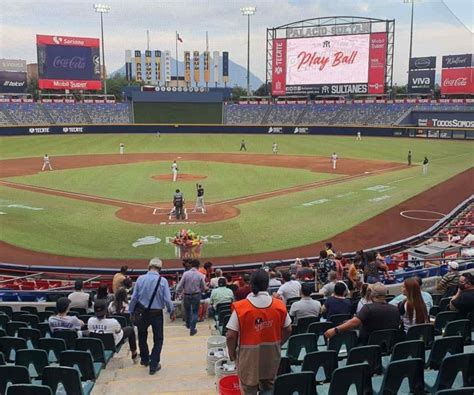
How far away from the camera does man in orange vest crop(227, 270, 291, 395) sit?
202 inches

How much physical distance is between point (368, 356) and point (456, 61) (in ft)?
273

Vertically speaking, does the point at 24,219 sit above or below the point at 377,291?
below

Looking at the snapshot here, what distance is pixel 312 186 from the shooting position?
34625 mm

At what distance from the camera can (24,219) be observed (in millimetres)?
25188

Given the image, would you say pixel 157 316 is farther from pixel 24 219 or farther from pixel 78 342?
pixel 24 219

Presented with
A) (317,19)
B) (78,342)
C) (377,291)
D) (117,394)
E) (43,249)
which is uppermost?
(317,19)

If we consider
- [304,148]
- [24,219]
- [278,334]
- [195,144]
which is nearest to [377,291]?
[278,334]

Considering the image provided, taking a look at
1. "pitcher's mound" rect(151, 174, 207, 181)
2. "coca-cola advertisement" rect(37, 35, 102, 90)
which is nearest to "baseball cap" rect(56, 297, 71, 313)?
"pitcher's mound" rect(151, 174, 207, 181)

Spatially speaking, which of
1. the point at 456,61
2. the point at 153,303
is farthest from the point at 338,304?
the point at 456,61

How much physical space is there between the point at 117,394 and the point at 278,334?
121 inches

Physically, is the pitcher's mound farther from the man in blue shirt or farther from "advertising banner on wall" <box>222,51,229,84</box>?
"advertising banner on wall" <box>222,51,229,84</box>

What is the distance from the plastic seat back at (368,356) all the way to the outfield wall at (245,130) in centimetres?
6893

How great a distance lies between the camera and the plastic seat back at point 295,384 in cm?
522

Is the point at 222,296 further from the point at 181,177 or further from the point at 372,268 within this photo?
the point at 181,177
